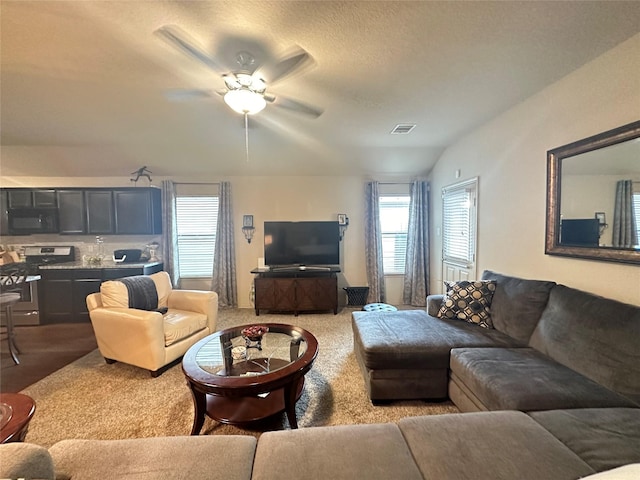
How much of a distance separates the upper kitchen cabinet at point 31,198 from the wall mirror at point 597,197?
22.3 ft

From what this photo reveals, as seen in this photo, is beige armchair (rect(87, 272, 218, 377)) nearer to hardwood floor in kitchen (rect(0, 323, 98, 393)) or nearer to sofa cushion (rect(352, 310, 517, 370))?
hardwood floor in kitchen (rect(0, 323, 98, 393))

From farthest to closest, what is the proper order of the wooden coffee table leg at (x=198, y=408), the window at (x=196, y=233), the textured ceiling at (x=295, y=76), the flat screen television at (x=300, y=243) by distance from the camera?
the window at (x=196, y=233) → the flat screen television at (x=300, y=243) → the wooden coffee table leg at (x=198, y=408) → the textured ceiling at (x=295, y=76)

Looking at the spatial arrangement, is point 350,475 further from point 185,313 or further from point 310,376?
point 185,313

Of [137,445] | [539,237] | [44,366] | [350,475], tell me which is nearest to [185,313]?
[44,366]

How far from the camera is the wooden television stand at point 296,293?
172 inches

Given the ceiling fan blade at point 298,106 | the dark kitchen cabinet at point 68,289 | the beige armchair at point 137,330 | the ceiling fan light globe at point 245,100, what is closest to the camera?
the ceiling fan light globe at point 245,100

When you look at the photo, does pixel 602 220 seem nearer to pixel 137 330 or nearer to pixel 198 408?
pixel 198 408

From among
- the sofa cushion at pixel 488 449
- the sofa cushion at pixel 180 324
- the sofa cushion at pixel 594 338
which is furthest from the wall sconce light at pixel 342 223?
the sofa cushion at pixel 488 449

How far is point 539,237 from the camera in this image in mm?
2574

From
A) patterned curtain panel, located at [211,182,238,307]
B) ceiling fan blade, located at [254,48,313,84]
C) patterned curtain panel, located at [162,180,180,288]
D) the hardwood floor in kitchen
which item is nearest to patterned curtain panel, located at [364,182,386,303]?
patterned curtain panel, located at [211,182,238,307]

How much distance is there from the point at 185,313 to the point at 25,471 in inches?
94.5

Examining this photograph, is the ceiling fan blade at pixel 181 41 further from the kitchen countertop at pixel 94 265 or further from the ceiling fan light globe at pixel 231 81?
the kitchen countertop at pixel 94 265

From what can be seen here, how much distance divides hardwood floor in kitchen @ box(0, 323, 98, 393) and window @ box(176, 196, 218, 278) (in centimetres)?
167

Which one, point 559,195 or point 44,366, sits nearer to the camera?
point 559,195
